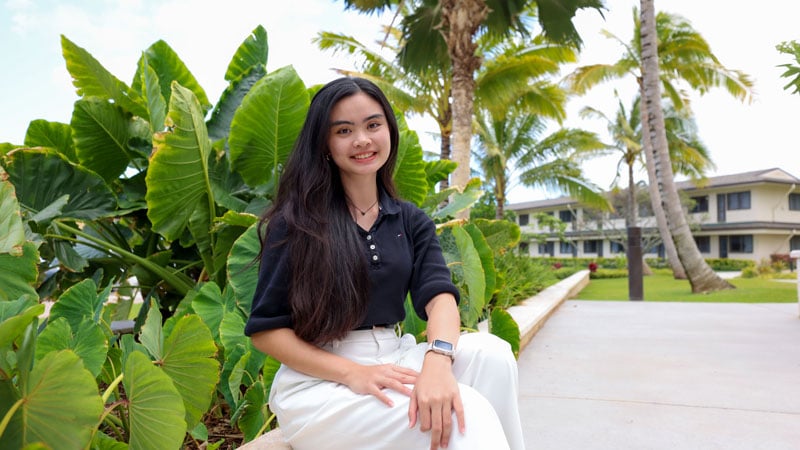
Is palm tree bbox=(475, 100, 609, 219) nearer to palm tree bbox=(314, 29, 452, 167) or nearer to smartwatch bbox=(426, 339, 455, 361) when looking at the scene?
palm tree bbox=(314, 29, 452, 167)

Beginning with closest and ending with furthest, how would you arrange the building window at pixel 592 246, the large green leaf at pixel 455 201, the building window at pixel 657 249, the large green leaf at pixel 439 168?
the large green leaf at pixel 455 201 → the large green leaf at pixel 439 168 → the building window at pixel 657 249 → the building window at pixel 592 246

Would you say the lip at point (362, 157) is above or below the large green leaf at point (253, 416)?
above

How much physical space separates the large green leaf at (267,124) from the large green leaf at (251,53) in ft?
2.94

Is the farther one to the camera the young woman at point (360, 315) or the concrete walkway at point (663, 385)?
the concrete walkway at point (663, 385)

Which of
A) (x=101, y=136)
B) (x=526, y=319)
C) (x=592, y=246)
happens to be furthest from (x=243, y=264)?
(x=592, y=246)

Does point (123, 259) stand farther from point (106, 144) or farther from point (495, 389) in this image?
point (495, 389)

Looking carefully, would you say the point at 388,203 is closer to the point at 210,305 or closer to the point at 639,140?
the point at 210,305

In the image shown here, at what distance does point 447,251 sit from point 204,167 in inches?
44.5

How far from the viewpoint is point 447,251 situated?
2.47 meters

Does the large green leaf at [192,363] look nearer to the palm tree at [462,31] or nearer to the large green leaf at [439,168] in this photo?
the large green leaf at [439,168]

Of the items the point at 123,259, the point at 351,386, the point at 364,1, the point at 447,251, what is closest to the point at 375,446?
the point at 351,386

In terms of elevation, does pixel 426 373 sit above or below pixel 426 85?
below

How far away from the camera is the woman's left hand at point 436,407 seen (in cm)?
103

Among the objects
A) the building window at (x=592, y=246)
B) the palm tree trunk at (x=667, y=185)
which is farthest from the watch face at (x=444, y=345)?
the building window at (x=592, y=246)
